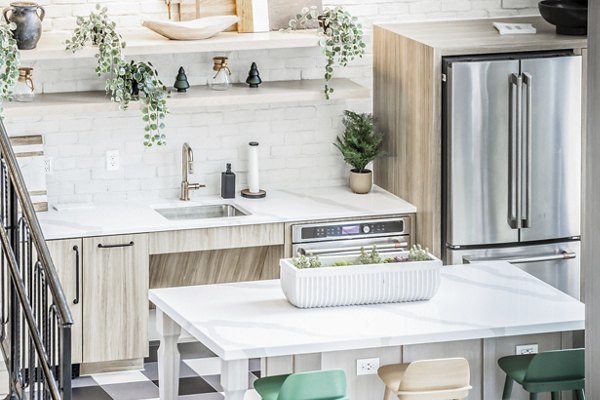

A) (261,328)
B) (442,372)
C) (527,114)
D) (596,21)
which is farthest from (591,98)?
(527,114)

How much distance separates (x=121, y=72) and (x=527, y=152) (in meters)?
2.32

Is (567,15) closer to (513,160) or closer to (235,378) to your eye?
(513,160)

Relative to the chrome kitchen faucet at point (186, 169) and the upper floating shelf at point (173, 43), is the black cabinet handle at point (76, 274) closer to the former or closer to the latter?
the chrome kitchen faucet at point (186, 169)

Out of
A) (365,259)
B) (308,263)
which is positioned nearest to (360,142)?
(365,259)

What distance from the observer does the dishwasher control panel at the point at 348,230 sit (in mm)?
7320

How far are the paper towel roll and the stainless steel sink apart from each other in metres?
0.19

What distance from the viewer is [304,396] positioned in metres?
5.28

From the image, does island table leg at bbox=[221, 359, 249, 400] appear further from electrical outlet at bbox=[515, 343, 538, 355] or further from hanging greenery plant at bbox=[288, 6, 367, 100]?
hanging greenery plant at bbox=[288, 6, 367, 100]

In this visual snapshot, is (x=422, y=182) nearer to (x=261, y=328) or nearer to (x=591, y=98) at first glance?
(x=261, y=328)

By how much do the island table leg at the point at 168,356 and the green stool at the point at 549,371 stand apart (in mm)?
1526

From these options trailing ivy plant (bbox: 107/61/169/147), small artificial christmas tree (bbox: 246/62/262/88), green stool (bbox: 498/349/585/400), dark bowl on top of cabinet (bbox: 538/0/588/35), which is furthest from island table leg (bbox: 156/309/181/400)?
dark bowl on top of cabinet (bbox: 538/0/588/35)

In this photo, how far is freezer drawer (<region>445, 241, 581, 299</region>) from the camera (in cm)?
728

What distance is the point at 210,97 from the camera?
732 centimetres

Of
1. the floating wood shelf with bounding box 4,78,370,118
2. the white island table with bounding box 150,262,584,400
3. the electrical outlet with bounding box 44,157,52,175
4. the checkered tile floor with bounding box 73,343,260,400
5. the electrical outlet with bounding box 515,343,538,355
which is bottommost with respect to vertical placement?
the checkered tile floor with bounding box 73,343,260,400
